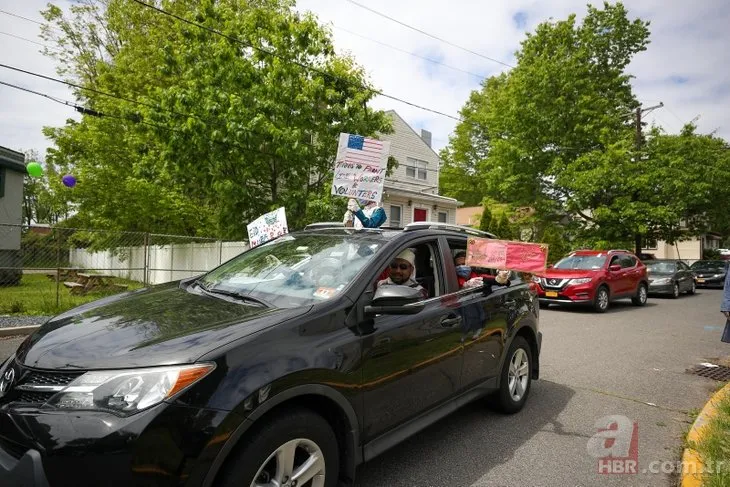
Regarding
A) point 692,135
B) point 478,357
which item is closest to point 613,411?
point 478,357

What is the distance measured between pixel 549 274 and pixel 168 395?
1251cm

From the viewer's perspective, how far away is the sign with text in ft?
25.2

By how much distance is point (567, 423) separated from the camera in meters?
4.17

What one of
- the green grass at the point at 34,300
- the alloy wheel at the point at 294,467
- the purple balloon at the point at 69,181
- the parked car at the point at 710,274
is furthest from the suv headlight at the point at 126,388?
the parked car at the point at 710,274

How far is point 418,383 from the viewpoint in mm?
3061

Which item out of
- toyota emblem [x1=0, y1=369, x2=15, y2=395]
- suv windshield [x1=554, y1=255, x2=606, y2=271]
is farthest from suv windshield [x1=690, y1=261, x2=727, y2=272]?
toyota emblem [x1=0, y1=369, x2=15, y2=395]

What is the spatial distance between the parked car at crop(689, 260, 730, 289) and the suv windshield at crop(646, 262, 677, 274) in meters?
5.87

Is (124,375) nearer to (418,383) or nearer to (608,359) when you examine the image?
(418,383)

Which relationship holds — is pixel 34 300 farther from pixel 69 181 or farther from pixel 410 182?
pixel 410 182

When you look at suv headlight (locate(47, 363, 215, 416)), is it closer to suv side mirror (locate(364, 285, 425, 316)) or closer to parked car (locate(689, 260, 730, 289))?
suv side mirror (locate(364, 285, 425, 316))

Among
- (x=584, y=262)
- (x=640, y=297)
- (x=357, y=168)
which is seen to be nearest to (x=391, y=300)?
(x=357, y=168)

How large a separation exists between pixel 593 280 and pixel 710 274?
15312mm

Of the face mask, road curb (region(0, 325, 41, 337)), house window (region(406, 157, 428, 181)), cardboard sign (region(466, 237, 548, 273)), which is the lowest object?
road curb (region(0, 325, 41, 337))

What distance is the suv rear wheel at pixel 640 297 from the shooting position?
46.2 ft
